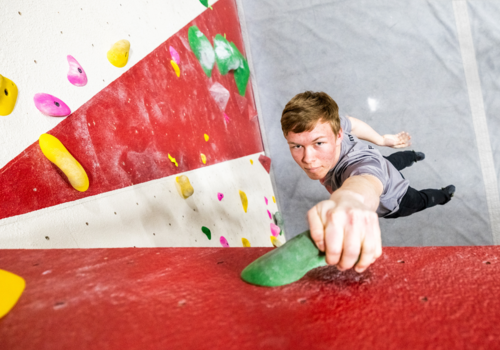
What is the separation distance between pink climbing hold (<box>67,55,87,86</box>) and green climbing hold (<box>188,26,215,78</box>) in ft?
2.40

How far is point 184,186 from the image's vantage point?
1203 mm

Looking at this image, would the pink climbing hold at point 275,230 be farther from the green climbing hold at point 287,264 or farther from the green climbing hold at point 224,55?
the green climbing hold at point 287,264

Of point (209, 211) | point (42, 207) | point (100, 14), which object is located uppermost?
point (100, 14)

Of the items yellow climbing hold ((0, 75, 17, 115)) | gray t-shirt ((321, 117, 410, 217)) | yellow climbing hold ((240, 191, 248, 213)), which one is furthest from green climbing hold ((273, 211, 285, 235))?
yellow climbing hold ((0, 75, 17, 115))

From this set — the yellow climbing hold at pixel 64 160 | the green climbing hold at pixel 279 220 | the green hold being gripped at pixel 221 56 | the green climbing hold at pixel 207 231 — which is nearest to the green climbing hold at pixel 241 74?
the green hold being gripped at pixel 221 56

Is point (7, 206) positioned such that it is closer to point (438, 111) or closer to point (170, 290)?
point (170, 290)

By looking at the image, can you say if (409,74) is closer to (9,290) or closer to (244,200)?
(244,200)

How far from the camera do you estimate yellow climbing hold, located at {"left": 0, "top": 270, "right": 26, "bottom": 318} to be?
0.34 meters

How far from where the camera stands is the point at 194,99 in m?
1.43

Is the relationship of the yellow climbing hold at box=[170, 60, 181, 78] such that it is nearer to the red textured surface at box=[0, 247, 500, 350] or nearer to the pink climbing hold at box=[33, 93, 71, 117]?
the pink climbing hold at box=[33, 93, 71, 117]

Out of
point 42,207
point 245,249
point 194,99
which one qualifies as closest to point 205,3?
point 194,99

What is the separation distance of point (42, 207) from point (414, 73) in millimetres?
2327

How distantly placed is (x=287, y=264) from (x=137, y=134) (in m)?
0.79

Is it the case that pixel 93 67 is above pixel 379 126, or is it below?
above
